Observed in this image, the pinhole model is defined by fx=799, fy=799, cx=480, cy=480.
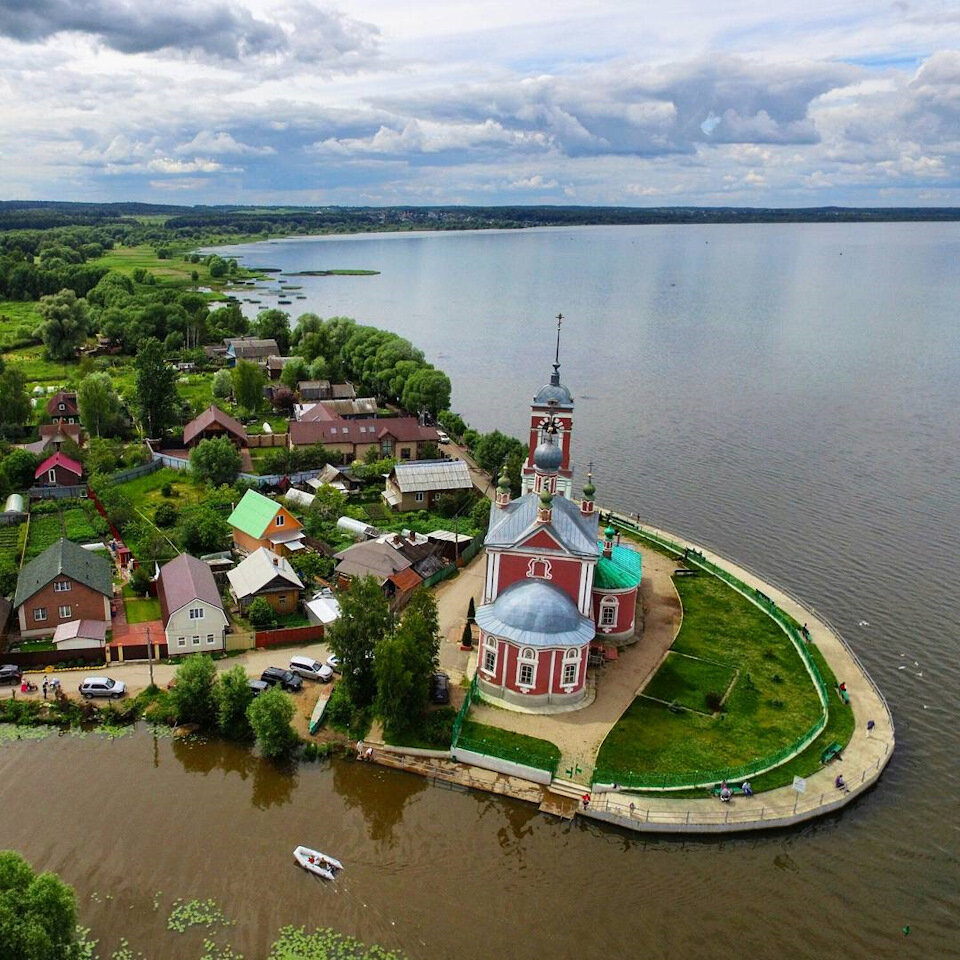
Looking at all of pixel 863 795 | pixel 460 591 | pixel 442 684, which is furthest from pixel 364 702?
pixel 863 795

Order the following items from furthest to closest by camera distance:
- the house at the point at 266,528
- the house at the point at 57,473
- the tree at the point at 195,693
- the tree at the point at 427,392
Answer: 1. the tree at the point at 427,392
2. the house at the point at 57,473
3. the house at the point at 266,528
4. the tree at the point at 195,693

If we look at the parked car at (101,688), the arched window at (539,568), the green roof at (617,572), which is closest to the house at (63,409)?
the parked car at (101,688)

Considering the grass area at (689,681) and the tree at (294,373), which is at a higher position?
the tree at (294,373)

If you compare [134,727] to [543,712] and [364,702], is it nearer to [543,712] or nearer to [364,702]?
[364,702]

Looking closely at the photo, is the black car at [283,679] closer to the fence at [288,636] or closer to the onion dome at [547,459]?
the fence at [288,636]

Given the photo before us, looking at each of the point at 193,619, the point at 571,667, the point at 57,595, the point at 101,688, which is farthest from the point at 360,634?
the point at 57,595

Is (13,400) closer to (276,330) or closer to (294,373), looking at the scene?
(294,373)
